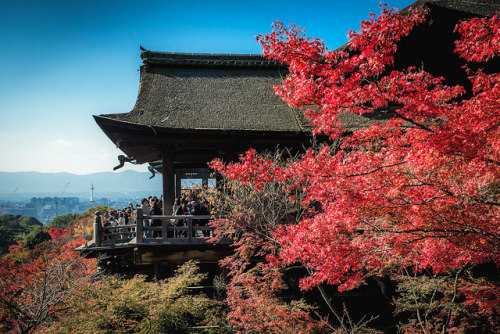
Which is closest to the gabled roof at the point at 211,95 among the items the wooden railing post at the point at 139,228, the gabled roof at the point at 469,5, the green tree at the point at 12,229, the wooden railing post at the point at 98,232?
the wooden railing post at the point at 139,228

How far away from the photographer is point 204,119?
9219 millimetres

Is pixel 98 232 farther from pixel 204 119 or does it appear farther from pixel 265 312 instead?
pixel 265 312

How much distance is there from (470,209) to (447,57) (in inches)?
295

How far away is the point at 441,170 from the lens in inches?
185

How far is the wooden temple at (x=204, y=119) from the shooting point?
317 inches

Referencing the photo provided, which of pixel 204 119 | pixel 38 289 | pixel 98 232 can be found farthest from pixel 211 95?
pixel 38 289

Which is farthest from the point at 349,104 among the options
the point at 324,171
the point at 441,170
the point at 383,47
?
the point at 441,170

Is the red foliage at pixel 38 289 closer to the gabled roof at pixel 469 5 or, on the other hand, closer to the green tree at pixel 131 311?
the green tree at pixel 131 311

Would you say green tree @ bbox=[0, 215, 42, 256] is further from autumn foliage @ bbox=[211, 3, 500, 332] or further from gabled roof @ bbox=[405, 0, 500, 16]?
gabled roof @ bbox=[405, 0, 500, 16]

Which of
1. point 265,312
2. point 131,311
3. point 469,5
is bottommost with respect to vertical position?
point 265,312

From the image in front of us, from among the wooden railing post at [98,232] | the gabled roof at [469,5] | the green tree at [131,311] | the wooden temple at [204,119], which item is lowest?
the green tree at [131,311]

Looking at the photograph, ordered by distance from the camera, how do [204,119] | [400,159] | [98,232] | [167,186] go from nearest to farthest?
[400,159] < [167,186] < [98,232] < [204,119]

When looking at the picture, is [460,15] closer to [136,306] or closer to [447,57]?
[447,57]

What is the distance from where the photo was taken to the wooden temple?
8.05 meters
